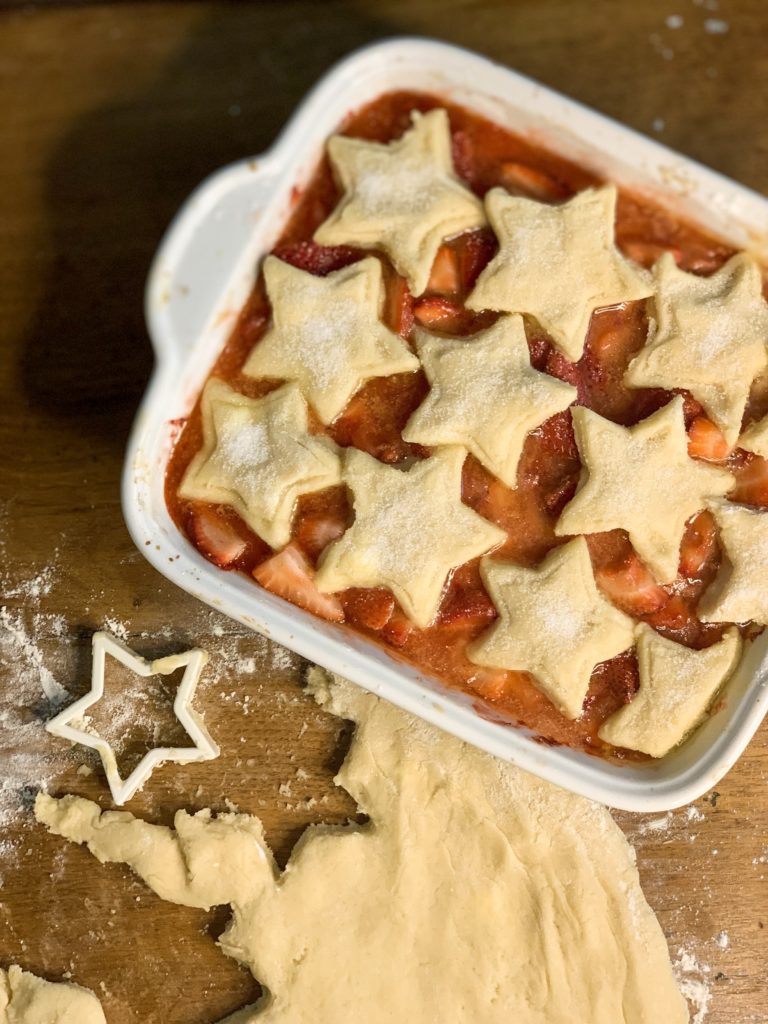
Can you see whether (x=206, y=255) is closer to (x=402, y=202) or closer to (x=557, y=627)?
(x=402, y=202)

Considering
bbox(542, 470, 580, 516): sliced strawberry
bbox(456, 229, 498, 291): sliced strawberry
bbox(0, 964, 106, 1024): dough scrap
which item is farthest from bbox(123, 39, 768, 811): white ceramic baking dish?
bbox(0, 964, 106, 1024): dough scrap

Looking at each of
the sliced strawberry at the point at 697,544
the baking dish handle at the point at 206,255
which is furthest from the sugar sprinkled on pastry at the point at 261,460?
the sliced strawberry at the point at 697,544

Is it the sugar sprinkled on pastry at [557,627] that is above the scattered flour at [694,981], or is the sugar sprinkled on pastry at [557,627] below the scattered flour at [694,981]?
above

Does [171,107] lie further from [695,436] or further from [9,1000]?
[9,1000]

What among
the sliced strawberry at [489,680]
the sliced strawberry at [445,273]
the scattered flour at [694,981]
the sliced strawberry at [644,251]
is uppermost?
the sliced strawberry at [644,251]

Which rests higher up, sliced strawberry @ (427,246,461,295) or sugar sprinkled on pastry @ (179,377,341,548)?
sliced strawberry @ (427,246,461,295)

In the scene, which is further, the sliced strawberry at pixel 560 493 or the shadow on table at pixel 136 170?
the shadow on table at pixel 136 170

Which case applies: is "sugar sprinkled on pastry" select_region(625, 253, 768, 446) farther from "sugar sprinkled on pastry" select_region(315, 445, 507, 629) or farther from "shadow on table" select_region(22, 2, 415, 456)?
"shadow on table" select_region(22, 2, 415, 456)

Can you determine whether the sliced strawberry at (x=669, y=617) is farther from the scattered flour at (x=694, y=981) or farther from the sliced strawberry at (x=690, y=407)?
the scattered flour at (x=694, y=981)
